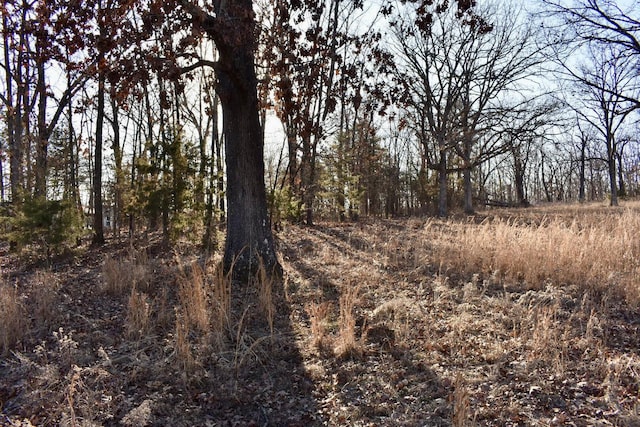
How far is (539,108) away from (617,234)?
32.0 ft

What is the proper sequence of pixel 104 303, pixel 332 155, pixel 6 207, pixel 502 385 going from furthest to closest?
pixel 332 155, pixel 6 207, pixel 104 303, pixel 502 385

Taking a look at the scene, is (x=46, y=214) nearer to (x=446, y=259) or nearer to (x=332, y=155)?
(x=446, y=259)

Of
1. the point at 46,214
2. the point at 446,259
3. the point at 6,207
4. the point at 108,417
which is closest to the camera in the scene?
the point at 108,417

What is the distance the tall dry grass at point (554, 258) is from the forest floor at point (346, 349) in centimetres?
3

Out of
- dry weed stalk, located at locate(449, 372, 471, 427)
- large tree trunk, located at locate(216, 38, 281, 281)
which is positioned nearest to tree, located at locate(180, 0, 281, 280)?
large tree trunk, located at locate(216, 38, 281, 281)

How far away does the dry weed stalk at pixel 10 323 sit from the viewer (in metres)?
3.90

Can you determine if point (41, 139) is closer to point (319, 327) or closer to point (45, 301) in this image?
point (45, 301)

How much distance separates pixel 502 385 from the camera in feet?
9.72

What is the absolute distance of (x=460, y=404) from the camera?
2.63 meters

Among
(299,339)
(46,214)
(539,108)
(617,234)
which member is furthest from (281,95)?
(539,108)

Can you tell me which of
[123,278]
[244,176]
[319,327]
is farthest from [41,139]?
[319,327]

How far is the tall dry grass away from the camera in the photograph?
16.2ft

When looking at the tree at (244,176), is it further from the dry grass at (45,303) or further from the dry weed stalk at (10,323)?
the dry weed stalk at (10,323)

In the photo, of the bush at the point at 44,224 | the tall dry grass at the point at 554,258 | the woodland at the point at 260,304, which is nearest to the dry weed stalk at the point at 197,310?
the woodland at the point at 260,304
